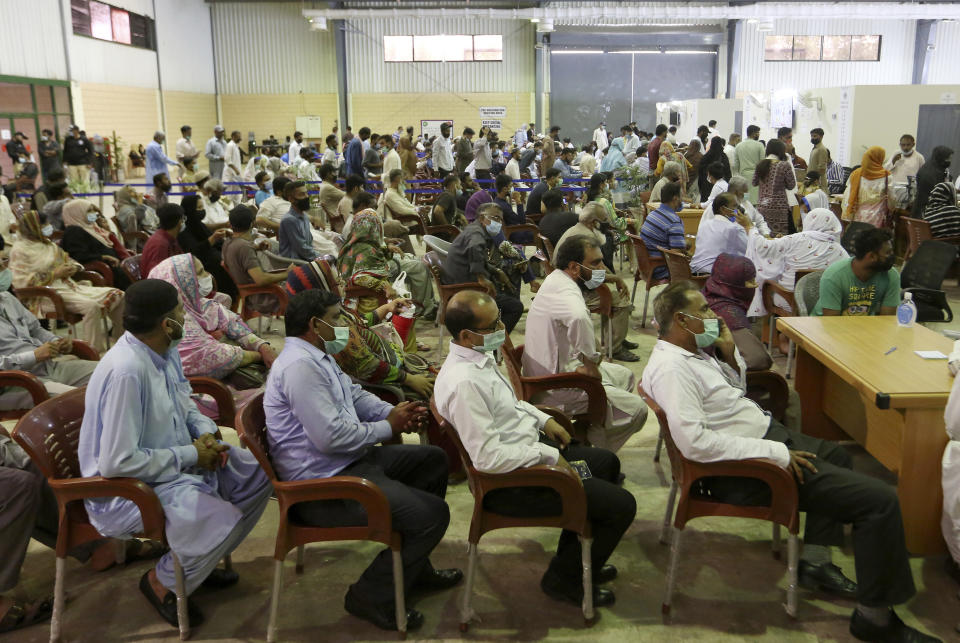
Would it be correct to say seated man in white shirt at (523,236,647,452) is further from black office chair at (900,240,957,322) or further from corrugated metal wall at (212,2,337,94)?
corrugated metal wall at (212,2,337,94)

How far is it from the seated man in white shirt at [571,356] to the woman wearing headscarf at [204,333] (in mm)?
1405

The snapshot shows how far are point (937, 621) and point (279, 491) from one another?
7.54 ft

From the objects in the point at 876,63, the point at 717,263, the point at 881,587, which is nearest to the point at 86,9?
the point at 717,263

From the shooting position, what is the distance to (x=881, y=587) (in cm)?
260

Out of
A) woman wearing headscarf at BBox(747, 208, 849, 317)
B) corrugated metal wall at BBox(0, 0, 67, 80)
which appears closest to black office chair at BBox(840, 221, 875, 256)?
woman wearing headscarf at BBox(747, 208, 849, 317)

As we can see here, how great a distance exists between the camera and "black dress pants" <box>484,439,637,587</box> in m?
2.70

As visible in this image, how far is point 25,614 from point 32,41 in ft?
45.9

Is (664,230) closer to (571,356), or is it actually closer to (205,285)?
(571,356)

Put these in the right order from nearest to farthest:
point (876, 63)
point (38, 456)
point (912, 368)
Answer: point (38, 456) < point (912, 368) < point (876, 63)

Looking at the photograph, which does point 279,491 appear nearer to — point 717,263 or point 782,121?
point 717,263

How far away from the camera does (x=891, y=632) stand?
260 centimetres

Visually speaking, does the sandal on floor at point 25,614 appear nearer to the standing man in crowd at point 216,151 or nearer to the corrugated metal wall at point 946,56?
the standing man in crowd at point 216,151

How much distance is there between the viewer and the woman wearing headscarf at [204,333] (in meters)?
3.85

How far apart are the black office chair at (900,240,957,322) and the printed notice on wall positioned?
7.92 metres
